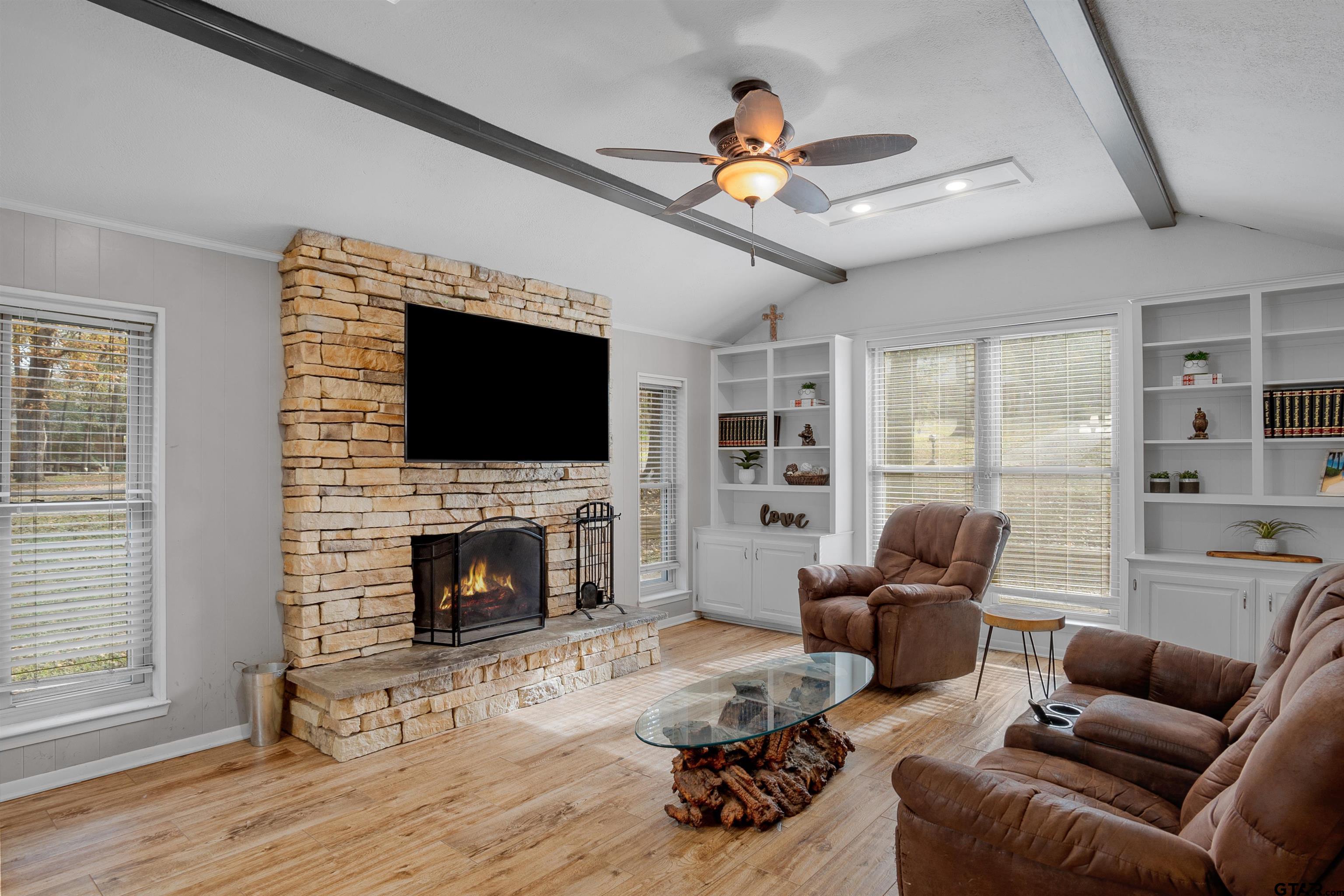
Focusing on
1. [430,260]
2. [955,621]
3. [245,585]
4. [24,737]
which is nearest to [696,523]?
[955,621]

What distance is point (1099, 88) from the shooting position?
294 centimetres

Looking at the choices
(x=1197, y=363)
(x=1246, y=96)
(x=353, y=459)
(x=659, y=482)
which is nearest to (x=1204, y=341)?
(x=1197, y=363)

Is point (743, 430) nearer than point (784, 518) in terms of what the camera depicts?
No

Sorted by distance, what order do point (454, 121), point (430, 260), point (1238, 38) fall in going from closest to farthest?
1. point (1238, 38)
2. point (454, 121)
3. point (430, 260)

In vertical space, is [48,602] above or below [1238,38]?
below

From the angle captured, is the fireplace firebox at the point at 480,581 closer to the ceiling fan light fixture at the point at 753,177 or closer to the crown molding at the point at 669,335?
the crown molding at the point at 669,335

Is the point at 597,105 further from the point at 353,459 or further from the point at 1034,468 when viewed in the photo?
the point at 1034,468

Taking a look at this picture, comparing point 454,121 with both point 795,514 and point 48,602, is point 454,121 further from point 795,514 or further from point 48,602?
point 795,514

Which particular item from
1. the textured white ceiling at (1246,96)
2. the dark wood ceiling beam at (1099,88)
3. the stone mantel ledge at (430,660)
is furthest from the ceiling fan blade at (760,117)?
the stone mantel ledge at (430,660)

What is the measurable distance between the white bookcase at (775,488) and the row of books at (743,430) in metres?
0.05

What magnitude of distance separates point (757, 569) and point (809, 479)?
841 millimetres

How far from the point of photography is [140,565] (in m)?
3.55

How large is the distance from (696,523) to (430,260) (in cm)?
323

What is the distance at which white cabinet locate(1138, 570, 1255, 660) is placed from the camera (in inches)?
165
